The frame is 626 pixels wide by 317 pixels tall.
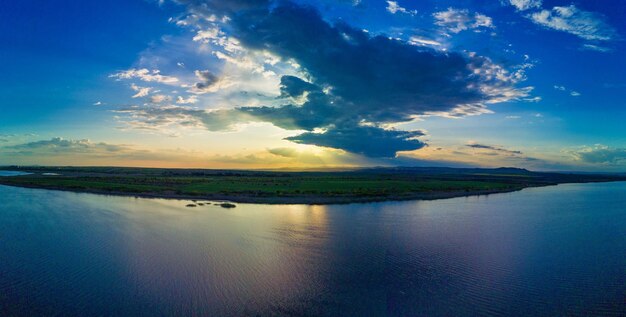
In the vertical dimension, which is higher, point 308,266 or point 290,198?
point 290,198

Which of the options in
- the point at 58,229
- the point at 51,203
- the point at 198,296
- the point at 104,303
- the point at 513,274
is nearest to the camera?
the point at 104,303

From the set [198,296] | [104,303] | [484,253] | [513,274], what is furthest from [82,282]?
[484,253]

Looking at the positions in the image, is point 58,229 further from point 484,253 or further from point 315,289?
point 484,253

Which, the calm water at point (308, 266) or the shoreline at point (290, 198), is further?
the shoreline at point (290, 198)

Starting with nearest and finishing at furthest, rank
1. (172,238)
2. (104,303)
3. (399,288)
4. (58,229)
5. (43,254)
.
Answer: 1. (104,303)
2. (399,288)
3. (43,254)
4. (172,238)
5. (58,229)

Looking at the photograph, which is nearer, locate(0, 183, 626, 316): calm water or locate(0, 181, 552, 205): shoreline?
locate(0, 183, 626, 316): calm water

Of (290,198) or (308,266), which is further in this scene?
(290,198)

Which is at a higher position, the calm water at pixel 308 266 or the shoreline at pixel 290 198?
the shoreline at pixel 290 198

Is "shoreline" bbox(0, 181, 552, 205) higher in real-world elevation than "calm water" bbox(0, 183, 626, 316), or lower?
higher
